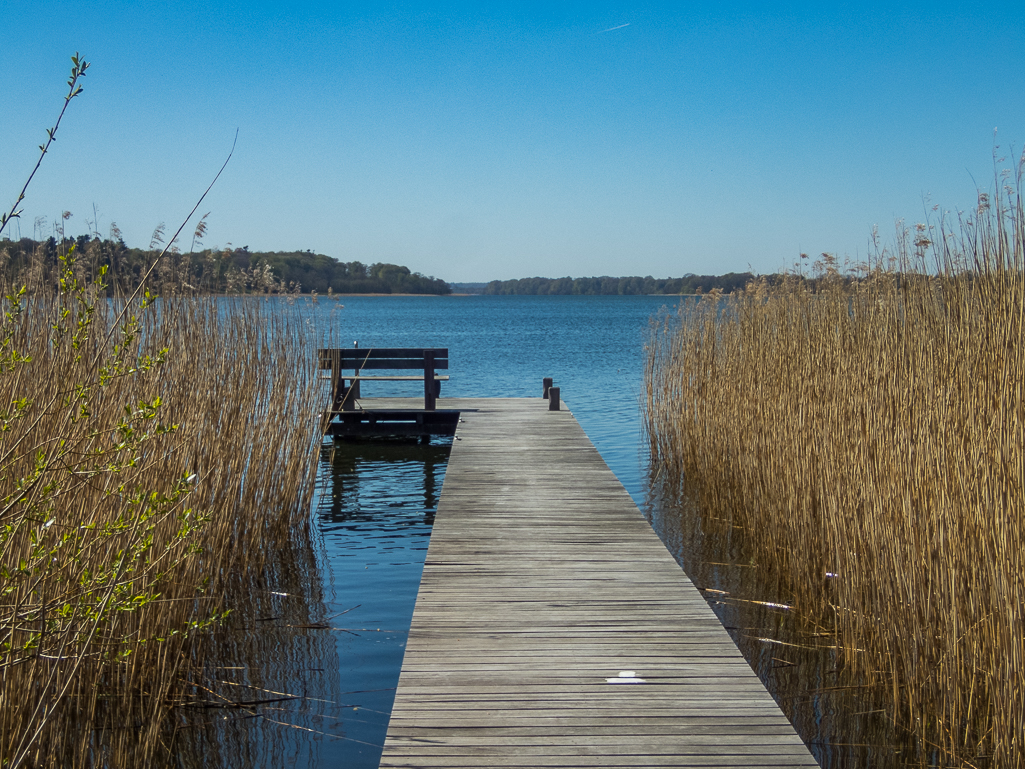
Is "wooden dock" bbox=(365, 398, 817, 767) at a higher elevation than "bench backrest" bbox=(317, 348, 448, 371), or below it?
below

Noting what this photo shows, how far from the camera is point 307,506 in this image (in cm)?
580

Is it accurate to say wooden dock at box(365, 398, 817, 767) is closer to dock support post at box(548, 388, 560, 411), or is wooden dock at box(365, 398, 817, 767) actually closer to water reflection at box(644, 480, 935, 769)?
water reflection at box(644, 480, 935, 769)

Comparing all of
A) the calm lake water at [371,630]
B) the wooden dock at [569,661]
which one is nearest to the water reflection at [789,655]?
the calm lake water at [371,630]

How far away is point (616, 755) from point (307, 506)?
4033 mm

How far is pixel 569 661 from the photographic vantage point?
109 inches

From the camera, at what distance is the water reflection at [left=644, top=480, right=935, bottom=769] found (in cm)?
298

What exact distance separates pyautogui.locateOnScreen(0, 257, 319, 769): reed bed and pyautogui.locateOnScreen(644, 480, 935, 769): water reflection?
7.78 feet

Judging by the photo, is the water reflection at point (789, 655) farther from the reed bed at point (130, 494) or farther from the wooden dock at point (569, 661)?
the reed bed at point (130, 494)

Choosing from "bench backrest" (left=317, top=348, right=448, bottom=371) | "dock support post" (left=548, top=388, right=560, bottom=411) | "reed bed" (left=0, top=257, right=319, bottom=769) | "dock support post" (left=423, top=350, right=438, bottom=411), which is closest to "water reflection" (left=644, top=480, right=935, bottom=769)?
"reed bed" (left=0, top=257, right=319, bottom=769)

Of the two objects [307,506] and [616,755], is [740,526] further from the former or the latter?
[616,755]

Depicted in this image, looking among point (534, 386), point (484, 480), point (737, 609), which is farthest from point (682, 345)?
point (534, 386)

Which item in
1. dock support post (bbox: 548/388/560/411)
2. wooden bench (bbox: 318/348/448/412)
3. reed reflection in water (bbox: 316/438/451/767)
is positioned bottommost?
reed reflection in water (bbox: 316/438/451/767)

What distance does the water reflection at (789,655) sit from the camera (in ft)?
9.77

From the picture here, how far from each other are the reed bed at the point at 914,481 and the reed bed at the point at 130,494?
2.33 meters
